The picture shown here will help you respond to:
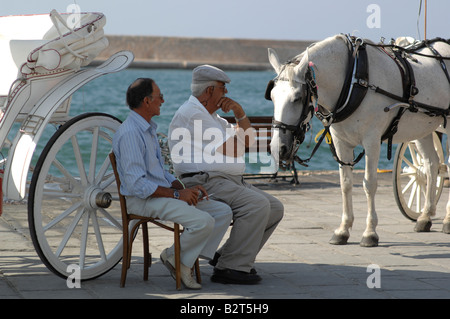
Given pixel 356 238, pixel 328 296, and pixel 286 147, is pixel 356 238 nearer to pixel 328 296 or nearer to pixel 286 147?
pixel 286 147

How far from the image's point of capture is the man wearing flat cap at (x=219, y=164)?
510cm

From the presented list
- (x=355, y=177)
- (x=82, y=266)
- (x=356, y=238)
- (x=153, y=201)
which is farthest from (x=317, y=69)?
(x=355, y=177)

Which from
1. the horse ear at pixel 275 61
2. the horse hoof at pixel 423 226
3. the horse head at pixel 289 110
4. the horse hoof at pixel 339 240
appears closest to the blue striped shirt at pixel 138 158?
the horse head at pixel 289 110

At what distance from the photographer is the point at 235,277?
5051mm

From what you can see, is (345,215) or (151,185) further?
(345,215)

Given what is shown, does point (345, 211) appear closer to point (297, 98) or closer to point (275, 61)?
point (297, 98)

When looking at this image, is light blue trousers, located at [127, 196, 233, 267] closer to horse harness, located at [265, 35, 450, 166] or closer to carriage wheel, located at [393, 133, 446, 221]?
horse harness, located at [265, 35, 450, 166]

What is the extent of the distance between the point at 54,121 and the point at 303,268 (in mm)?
1956

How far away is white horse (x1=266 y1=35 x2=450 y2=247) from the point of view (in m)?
5.99

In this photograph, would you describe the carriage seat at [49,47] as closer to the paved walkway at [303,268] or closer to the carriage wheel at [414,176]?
the paved walkway at [303,268]

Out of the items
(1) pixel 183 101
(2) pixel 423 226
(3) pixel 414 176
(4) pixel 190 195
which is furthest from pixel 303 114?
(1) pixel 183 101

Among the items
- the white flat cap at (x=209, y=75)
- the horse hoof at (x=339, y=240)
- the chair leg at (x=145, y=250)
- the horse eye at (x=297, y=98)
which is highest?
the white flat cap at (x=209, y=75)

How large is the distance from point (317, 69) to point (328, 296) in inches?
80.9

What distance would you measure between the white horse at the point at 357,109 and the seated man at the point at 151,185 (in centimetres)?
Result: 131
